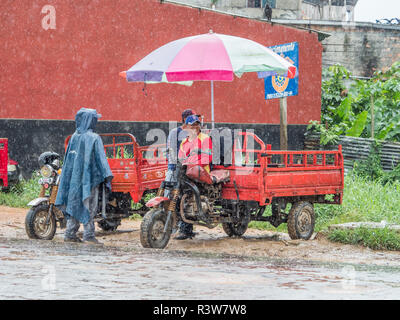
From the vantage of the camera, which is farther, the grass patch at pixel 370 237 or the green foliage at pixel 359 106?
the green foliage at pixel 359 106

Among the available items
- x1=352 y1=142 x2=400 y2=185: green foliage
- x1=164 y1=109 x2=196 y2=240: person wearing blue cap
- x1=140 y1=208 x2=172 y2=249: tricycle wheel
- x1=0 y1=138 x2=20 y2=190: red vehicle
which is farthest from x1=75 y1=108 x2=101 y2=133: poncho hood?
x1=352 y1=142 x2=400 y2=185: green foliage

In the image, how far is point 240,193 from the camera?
940 centimetres

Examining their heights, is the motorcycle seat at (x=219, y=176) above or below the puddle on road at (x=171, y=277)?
above

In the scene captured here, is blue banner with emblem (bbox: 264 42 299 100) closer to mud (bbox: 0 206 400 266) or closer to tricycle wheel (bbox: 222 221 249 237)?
mud (bbox: 0 206 400 266)

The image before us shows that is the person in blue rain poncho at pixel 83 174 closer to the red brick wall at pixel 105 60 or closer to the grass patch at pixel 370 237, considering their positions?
the grass patch at pixel 370 237

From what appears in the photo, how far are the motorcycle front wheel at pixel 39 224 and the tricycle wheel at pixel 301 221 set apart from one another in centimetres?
336

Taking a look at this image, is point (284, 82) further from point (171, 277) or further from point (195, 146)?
point (171, 277)

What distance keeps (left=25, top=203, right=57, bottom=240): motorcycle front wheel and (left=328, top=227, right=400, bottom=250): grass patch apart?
13.1 feet

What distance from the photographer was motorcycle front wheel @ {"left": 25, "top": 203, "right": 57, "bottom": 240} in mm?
9055

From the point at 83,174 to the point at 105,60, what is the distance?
8.18m

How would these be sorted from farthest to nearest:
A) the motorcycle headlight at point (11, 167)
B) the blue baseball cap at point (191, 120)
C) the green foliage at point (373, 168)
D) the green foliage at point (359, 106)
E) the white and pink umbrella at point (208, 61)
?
the green foliage at point (359, 106) < the green foliage at point (373, 168) < the motorcycle headlight at point (11, 167) < the white and pink umbrella at point (208, 61) < the blue baseball cap at point (191, 120)

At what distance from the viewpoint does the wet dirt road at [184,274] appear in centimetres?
513

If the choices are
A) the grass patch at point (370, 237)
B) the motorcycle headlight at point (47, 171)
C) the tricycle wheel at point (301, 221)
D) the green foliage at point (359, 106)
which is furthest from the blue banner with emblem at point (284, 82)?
the motorcycle headlight at point (47, 171)

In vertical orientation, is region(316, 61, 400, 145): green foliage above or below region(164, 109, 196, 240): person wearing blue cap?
above
